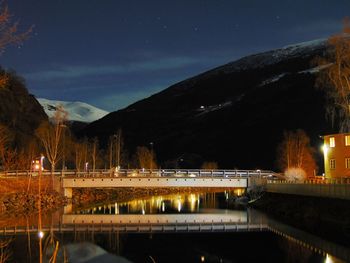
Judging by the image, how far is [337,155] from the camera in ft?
250

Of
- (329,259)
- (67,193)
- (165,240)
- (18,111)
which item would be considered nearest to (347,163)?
(165,240)

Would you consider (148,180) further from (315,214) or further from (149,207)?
(315,214)

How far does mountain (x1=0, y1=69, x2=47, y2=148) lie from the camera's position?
419 ft

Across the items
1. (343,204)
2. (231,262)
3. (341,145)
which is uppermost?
(341,145)

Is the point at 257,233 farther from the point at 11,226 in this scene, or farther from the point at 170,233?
the point at 11,226

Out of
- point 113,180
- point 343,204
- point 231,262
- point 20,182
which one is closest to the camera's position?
point 231,262

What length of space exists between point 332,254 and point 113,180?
180 feet

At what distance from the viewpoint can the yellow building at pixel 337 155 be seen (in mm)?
73875

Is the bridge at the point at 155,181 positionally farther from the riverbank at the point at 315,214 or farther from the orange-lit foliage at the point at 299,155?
the orange-lit foliage at the point at 299,155

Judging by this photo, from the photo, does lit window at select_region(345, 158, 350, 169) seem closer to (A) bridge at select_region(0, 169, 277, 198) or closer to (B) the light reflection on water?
(A) bridge at select_region(0, 169, 277, 198)

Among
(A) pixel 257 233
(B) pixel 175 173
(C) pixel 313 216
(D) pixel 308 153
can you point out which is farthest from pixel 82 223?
(D) pixel 308 153

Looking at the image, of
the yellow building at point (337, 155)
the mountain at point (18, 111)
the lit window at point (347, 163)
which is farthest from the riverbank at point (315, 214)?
the mountain at point (18, 111)

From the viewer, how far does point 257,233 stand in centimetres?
5016

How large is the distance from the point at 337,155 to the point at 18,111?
293 ft
